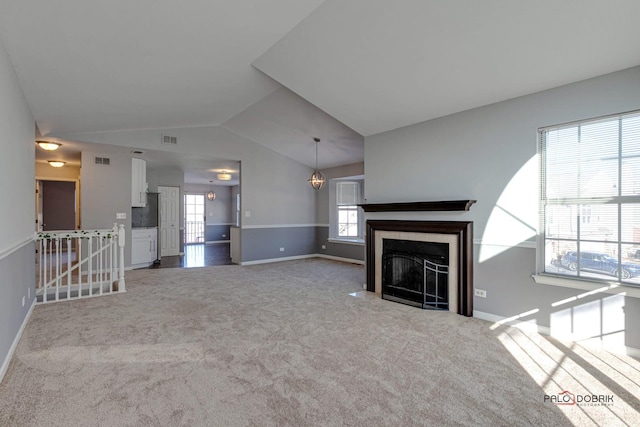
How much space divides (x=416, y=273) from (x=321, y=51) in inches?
123

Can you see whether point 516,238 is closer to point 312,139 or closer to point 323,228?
point 312,139

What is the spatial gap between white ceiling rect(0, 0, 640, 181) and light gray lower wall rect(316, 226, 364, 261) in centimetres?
374

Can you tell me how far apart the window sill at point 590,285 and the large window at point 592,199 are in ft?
0.31

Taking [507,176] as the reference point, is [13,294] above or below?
below

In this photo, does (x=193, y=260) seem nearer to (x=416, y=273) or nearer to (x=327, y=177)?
(x=327, y=177)

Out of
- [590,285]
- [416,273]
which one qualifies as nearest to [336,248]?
[416,273]

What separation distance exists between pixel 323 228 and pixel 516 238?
5.62m

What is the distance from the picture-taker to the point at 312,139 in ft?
21.9

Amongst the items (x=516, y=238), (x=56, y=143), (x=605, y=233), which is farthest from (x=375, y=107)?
(x=56, y=143)

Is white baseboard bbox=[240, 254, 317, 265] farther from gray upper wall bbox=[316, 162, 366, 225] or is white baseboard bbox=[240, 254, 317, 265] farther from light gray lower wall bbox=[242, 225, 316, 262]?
gray upper wall bbox=[316, 162, 366, 225]

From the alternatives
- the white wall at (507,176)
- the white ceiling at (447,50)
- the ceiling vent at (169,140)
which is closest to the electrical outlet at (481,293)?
the white wall at (507,176)

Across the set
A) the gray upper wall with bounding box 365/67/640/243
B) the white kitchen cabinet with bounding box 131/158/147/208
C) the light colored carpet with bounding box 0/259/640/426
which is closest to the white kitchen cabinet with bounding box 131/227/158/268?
the white kitchen cabinet with bounding box 131/158/147/208

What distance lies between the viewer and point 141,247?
23.2 feet

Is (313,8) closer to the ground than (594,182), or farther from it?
farther from it
